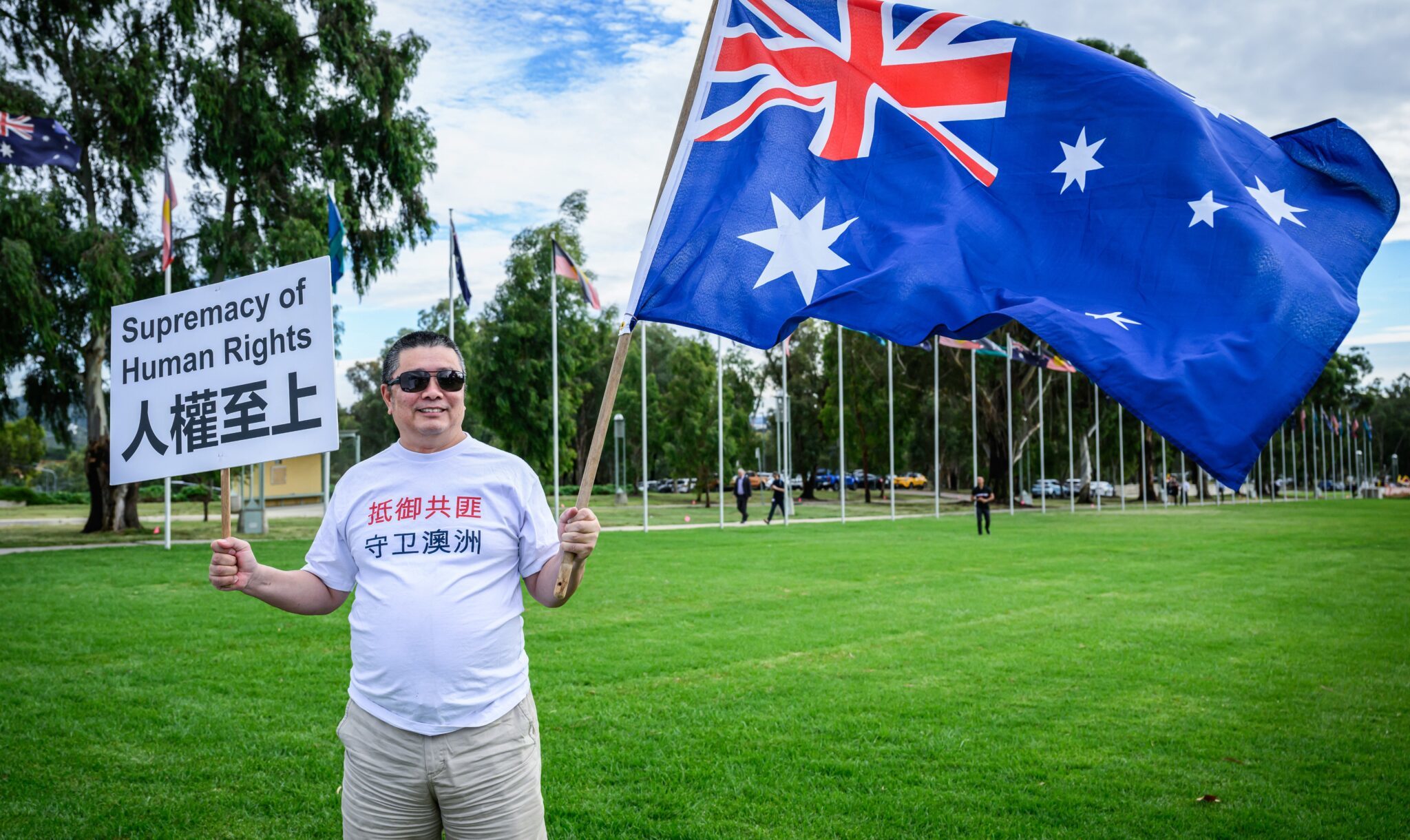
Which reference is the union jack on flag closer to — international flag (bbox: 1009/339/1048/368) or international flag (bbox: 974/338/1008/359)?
international flag (bbox: 974/338/1008/359)

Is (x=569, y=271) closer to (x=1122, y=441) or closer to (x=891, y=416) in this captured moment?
(x=891, y=416)

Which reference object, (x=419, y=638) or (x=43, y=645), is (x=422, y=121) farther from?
(x=419, y=638)

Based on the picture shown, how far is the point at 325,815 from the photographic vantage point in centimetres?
549

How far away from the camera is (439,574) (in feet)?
10.1

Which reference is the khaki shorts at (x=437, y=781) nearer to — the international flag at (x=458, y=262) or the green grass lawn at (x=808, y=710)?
the green grass lawn at (x=808, y=710)

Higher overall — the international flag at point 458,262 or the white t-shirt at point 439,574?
the international flag at point 458,262

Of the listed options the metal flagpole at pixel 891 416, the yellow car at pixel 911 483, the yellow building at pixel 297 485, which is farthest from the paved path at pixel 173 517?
the yellow car at pixel 911 483

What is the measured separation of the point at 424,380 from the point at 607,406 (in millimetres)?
601

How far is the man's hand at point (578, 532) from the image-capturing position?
3.11 m

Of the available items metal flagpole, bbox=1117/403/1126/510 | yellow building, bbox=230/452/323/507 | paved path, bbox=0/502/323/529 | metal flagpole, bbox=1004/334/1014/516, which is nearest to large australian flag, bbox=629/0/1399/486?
paved path, bbox=0/502/323/529

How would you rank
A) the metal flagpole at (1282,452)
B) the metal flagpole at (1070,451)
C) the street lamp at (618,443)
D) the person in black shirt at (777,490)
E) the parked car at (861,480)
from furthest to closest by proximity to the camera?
the parked car at (861,480), the metal flagpole at (1282,452), the street lamp at (618,443), the metal flagpole at (1070,451), the person in black shirt at (777,490)

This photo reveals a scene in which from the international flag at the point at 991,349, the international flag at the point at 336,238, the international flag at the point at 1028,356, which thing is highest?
the international flag at the point at 336,238

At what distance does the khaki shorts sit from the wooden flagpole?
1.43ft

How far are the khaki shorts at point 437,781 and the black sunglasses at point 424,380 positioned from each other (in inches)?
39.7
